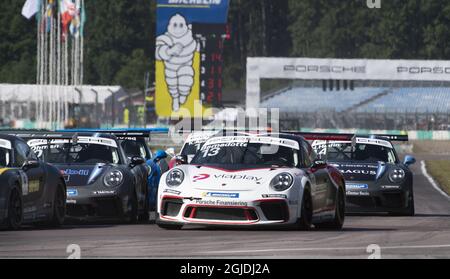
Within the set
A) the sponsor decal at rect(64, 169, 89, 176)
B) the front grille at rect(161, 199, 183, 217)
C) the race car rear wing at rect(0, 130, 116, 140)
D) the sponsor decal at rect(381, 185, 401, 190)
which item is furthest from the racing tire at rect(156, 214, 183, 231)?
the sponsor decal at rect(381, 185, 401, 190)

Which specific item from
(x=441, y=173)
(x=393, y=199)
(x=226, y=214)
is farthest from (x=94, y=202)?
(x=441, y=173)

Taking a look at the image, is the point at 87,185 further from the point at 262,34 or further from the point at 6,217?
the point at 262,34

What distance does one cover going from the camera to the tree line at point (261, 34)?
113625 mm

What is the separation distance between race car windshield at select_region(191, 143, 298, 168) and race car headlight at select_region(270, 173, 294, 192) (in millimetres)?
565

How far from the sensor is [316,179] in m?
15.5

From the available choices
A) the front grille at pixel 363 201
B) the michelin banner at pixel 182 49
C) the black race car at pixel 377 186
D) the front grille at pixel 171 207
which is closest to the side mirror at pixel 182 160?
the front grille at pixel 171 207

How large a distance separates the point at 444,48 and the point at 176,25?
40.9 metres

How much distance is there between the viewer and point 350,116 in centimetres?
8019

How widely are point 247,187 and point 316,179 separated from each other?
127 centimetres

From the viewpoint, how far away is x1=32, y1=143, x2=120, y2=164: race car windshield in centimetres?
1770

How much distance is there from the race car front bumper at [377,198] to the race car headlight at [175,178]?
A: 544cm

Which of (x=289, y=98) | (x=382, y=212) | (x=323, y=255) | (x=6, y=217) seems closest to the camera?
(x=323, y=255)

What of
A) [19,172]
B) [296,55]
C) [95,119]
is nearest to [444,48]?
[296,55]

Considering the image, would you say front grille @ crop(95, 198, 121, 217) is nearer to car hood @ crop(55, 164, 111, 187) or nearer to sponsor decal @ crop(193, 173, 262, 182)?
car hood @ crop(55, 164, 111, 187)
